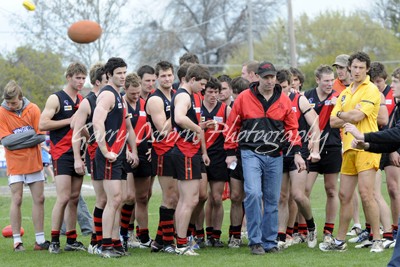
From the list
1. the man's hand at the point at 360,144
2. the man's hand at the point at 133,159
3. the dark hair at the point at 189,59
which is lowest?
the man's hand at the point at 133,159

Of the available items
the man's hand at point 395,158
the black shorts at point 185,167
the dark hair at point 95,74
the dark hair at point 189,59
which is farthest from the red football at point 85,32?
the man's hand at point 395,158

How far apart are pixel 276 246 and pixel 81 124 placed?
265 centimetres

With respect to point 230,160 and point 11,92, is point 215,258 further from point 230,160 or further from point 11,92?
point 11,92

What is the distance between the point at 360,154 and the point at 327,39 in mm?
42927

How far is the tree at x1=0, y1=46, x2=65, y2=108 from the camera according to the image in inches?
1499

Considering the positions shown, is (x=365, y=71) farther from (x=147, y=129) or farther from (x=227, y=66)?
(x=227, y=66)

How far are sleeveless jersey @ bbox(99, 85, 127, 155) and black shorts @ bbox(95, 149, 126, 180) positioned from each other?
13 cm

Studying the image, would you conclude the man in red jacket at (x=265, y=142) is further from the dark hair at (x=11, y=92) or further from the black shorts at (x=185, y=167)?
the dark hair at (x=11, y=92)

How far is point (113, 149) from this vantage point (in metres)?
8.96

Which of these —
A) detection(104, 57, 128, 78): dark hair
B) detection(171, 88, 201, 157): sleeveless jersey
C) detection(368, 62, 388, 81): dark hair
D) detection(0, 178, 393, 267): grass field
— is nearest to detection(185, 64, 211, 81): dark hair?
detection(171, 88, 201, 157): sleeveless jersey

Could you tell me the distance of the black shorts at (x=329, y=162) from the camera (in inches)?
390

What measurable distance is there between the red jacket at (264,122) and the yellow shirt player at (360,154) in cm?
54

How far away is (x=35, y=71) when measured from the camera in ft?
128

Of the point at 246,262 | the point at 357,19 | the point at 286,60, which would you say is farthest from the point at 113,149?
the point at 357,19
